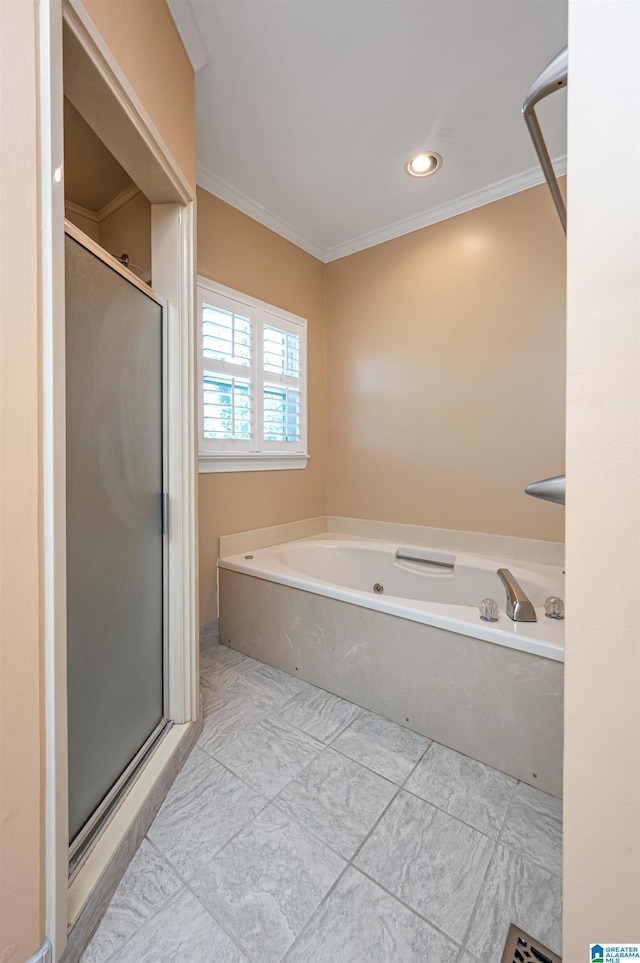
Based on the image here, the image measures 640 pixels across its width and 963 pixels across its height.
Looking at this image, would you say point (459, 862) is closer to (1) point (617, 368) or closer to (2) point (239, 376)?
(1) point (617, 368)

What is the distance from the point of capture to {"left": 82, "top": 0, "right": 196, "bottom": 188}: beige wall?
94 centimetres

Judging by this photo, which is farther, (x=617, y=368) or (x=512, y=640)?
(x=512, y=640)

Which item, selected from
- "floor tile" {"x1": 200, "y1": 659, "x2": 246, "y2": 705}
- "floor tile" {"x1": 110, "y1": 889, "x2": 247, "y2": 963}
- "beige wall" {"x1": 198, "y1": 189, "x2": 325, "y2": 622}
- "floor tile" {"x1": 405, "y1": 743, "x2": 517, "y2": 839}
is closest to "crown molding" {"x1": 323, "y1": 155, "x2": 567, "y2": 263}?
"beige wall" {"x1": 198, "y1": 189, "x2": 325, "y2": 622}

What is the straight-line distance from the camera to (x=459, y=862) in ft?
3.26

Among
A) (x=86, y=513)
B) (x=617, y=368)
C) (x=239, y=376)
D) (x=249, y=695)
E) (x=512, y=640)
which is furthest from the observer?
(x=239, y=376)

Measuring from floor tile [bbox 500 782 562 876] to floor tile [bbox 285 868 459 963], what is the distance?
34cm

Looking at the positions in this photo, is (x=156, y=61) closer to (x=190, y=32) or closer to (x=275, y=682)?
(x=190, y=32)

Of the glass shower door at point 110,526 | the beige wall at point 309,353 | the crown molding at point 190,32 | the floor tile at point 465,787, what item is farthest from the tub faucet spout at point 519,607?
the crown molding at point 190,32

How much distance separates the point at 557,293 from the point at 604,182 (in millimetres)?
1925

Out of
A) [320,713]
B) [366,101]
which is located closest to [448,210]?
[366,101]

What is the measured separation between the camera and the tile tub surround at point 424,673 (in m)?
1.22

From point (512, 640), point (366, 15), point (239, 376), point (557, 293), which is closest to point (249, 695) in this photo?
point (512, 640)

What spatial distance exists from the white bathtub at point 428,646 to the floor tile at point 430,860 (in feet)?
1.01

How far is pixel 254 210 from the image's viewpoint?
→ 234 cm
